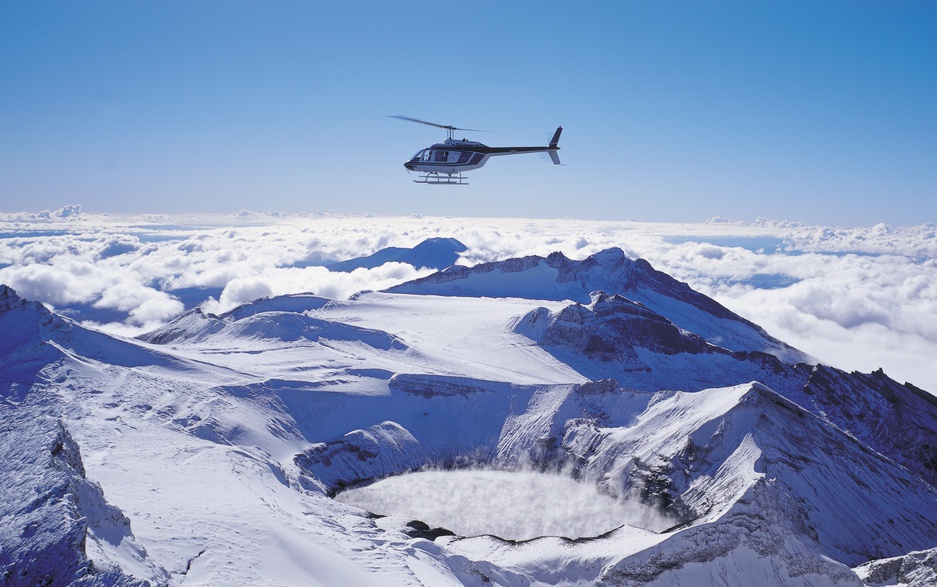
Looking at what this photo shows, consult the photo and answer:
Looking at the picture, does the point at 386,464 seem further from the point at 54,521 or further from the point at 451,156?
the point at 54,521

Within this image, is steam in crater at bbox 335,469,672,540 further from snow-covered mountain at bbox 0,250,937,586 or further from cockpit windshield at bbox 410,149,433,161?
cockpit windshield at bbox 410,149,433,161

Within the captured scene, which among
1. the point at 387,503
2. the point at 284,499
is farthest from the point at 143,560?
the point at 387,503

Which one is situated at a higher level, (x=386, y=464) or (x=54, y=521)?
(x=54, y=521)

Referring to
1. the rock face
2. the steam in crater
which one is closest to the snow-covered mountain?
the rock face

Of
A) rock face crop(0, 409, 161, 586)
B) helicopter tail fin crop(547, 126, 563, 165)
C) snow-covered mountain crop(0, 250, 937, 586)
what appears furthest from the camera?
helicopter tail fin crop(547, 126, 563, 165)

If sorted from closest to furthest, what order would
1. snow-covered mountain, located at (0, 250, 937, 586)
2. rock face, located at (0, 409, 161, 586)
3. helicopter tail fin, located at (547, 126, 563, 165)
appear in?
rock face, located at (0, 409, 161, 586)
snow-covered mountain, located at (0, 250, 937, 586)
helicopter tail fin, located at (547, 126, 563, 165)

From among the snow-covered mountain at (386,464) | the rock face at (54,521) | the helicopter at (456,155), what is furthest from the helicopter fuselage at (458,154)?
the rock face at (54,521)

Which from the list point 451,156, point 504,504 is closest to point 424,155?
point 451,156

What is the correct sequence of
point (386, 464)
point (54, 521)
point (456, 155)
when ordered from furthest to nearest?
point (386, 464) < point (456, 155) < point (54, 521)
